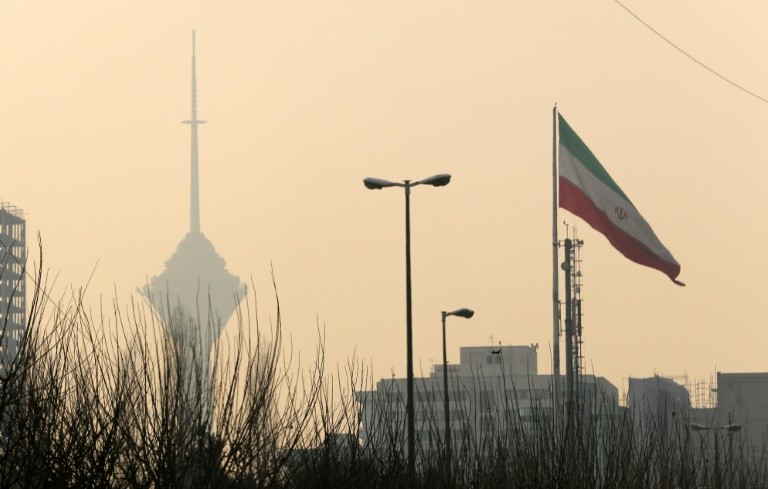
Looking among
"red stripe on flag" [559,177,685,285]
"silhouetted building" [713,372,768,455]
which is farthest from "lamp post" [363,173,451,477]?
"silhouetted building" [713,372,768,455]

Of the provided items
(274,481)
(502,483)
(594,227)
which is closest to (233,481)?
(274,481)

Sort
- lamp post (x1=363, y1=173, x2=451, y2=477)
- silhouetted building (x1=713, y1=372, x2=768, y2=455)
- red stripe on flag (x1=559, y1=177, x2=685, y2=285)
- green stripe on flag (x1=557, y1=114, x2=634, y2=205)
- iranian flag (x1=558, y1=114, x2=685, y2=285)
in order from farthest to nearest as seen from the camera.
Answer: silhouetted building (x1=713, y1=372, x2=768, y2=455) < green stripe on flag (x1=557, y1=114, x2=634, y2=205) < iranian flag (x1=558, y1=114, x2=685, y2=285) < red stripe on flag (x1=559, y1=177, x2=685, y2=285) < lamp post (x1=363, y1=173, x2=451, y2=477)

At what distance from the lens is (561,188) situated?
41.5 meters

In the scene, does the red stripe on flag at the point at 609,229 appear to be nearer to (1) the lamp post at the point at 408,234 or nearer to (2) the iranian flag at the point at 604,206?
(2) the iranian flag at the point at 604,206

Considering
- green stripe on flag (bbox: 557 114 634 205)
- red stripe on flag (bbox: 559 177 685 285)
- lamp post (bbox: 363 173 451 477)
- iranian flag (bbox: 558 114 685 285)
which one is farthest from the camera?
green stripe on flag (bbox: 557 114 634 205)

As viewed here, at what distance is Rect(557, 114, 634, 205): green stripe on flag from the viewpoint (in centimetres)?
4109

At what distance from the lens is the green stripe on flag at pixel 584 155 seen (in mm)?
41094

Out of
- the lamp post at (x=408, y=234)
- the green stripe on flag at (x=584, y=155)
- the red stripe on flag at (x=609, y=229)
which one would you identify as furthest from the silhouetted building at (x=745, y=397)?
the lamp post at (x=408, y=234)

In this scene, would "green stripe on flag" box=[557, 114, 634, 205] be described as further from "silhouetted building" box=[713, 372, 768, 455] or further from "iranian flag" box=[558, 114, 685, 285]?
"silhouetted building" box=[713, 372, 768, 455]

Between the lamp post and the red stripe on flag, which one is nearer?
the lamp post

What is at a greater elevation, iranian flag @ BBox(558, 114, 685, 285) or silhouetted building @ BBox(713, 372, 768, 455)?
iranian flag @ BBox(558, 114, 685, 285)

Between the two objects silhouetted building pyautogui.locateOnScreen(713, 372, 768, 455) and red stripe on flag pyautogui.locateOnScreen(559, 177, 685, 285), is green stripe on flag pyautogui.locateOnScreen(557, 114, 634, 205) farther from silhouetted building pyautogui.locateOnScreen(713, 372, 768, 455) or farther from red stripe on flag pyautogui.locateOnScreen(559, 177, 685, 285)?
silhouetted building pyautogui.locateOnScreen(713, 372, 768, 455)

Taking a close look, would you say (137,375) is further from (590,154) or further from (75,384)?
(590,154)

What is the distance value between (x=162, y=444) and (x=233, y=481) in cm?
87
